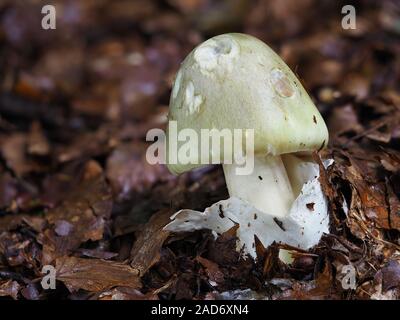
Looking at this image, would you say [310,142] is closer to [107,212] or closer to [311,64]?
[107,212]

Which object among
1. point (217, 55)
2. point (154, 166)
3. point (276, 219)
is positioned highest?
point (217, 55)

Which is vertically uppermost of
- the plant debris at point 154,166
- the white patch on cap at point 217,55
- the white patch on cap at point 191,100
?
the white patch on cap at point 217,55

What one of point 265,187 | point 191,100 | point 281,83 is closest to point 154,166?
point 265,187

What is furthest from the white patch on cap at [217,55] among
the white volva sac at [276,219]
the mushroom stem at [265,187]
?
the white volva sac at [276,219]

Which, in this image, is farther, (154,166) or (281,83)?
(154,166)

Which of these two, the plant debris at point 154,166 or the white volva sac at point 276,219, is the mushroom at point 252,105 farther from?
the plant debris at point 154,166

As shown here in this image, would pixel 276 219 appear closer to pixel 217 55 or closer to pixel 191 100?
pixel 191 100

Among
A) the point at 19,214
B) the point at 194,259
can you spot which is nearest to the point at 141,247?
the point at 194,259
